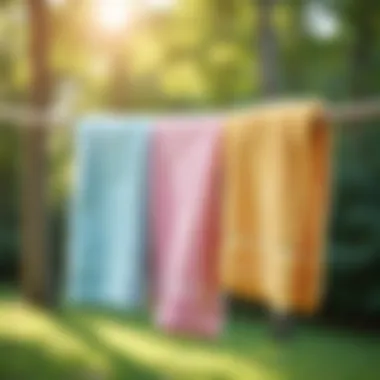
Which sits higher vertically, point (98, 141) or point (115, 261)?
point (98, 141)

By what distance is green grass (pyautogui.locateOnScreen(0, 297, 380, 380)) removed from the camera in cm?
282

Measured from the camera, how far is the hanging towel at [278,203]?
1.24 metres

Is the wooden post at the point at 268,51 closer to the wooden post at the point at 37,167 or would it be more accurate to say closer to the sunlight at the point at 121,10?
the sunlight at the point at 121,10

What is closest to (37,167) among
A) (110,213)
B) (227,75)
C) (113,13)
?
(113,13)

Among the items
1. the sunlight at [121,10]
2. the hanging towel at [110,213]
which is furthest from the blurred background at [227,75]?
the hanging towel at [110,213]

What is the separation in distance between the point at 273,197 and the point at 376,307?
7.53ft

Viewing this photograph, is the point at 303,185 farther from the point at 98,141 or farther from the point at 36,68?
the point at 36,68

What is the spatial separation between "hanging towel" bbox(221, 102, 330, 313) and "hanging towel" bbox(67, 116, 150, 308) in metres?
0.14

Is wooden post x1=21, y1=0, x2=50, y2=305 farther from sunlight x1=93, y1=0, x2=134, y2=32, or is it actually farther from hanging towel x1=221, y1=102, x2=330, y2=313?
hanging towel x1=221, y1=102, x2=330, y2=313

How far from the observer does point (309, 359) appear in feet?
9.64

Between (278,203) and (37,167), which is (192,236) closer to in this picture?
(278,203)

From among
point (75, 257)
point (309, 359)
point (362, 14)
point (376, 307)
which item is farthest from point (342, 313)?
point (75, 257)

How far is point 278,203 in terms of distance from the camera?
4.14 ft

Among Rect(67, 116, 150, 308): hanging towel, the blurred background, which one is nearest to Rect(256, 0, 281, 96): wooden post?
the blurred background
